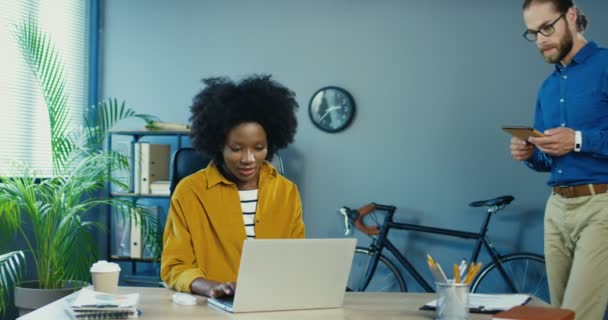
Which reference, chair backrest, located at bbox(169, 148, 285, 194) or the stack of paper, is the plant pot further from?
the stack of paper

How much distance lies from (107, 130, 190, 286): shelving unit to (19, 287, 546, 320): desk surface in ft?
7.67

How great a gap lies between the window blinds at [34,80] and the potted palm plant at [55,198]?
84 millimetres

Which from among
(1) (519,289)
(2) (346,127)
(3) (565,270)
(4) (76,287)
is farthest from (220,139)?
(1) (519,289)

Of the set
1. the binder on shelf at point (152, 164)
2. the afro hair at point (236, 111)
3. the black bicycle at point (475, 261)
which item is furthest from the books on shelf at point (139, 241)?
the afro hair at point (236, 111)

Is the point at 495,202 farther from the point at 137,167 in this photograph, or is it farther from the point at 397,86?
the point at 137,167

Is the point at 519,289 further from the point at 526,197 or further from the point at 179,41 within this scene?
the point at 179,41

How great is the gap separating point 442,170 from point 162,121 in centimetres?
178

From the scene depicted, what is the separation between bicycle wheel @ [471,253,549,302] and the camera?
13.9 feet

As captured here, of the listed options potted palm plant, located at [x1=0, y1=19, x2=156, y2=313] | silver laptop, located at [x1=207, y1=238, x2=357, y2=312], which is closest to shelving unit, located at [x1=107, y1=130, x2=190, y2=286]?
potted palm plant, located at [x1=0, y1=19, x2=156, y2=313]

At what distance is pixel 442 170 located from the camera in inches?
173

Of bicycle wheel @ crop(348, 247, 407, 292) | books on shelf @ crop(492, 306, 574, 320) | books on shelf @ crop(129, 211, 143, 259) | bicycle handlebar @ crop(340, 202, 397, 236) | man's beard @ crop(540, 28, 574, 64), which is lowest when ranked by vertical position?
bicycle wheel @ crop(348, 247, 407, 292)

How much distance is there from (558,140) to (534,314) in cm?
95

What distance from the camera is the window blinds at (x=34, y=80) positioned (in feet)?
13.0

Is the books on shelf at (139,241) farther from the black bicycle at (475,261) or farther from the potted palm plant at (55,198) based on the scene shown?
the black bicycle at (475,261)
